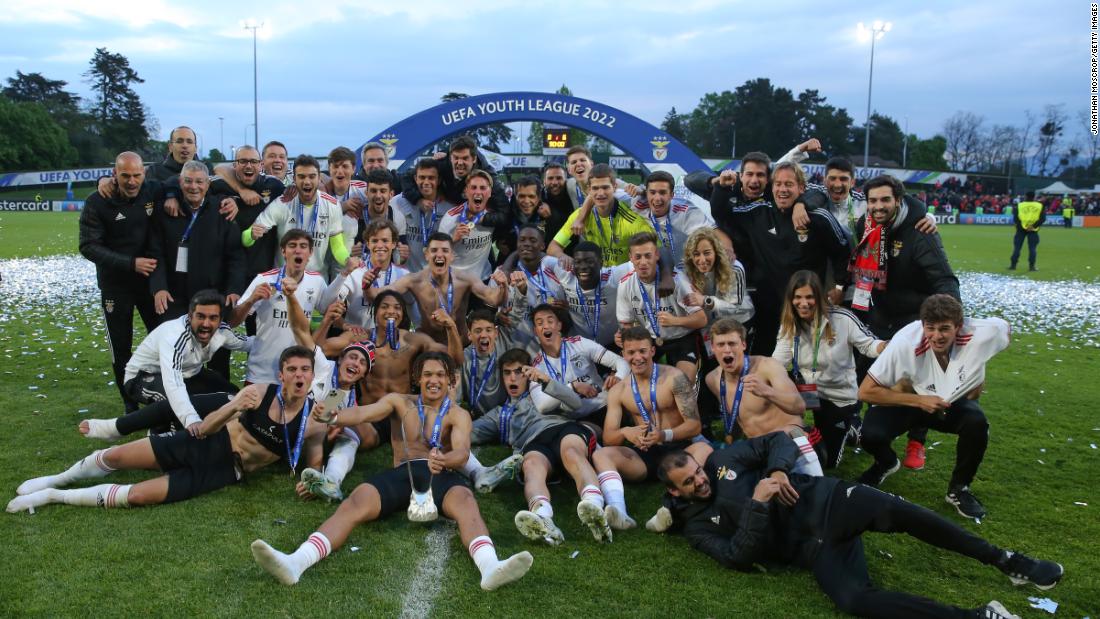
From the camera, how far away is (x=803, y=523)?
3.83m

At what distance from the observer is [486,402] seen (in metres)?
6.00

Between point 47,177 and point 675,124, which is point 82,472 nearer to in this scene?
point 47,177

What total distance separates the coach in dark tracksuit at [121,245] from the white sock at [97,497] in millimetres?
1820

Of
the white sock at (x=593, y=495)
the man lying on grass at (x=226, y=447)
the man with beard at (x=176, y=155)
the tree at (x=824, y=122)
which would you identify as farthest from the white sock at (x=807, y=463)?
the tree at (x=824, y=122)

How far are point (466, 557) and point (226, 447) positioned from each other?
5.80 ft

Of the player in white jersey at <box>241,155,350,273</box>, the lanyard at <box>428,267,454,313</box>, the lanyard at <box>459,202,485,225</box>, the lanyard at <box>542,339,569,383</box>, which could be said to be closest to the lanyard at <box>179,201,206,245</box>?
the player in white jersey at <box>241,155,350,273</box>

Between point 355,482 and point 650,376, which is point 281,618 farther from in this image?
point 650,376

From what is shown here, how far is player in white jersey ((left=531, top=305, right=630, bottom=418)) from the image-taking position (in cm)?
573

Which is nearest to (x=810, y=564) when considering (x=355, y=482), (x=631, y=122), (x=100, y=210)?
(x=355, y=482)

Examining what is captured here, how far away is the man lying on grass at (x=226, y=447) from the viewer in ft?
15.2

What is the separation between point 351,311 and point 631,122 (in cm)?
853

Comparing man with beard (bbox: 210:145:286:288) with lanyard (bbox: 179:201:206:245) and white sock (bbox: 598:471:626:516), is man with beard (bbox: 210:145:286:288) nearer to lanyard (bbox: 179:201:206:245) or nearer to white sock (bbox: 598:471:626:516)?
lanyard (bbox: 179:201:206:245)

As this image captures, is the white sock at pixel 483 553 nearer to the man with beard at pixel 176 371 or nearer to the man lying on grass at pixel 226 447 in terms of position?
the man lying on grass at pixel 226 447

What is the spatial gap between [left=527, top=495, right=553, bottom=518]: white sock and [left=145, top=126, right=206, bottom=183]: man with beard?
4.43 meters
